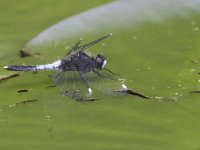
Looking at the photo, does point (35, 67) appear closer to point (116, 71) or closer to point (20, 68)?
point (20, 68)

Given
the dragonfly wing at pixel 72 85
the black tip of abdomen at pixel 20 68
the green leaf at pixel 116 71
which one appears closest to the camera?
the green leaf at pixel 116 71

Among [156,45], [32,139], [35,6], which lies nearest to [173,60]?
[156,45]

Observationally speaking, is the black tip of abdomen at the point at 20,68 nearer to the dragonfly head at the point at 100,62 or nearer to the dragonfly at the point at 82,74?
the dragonfly at the point at 82,74

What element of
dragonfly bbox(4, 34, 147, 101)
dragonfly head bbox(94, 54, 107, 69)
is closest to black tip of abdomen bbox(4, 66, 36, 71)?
dragonfly bbox(4, 34, 147, 101)

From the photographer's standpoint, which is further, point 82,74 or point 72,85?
point 82,74

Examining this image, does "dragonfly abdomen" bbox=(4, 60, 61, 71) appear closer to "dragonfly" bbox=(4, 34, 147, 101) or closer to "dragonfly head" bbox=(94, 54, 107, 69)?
"dragonfly" bbox=(4, 34, 147, 101)

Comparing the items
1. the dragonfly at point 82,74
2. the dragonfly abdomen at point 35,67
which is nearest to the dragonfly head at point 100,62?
the dragonfly at point 82,74

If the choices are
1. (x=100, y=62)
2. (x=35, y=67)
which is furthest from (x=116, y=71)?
(x=35, y=67)
